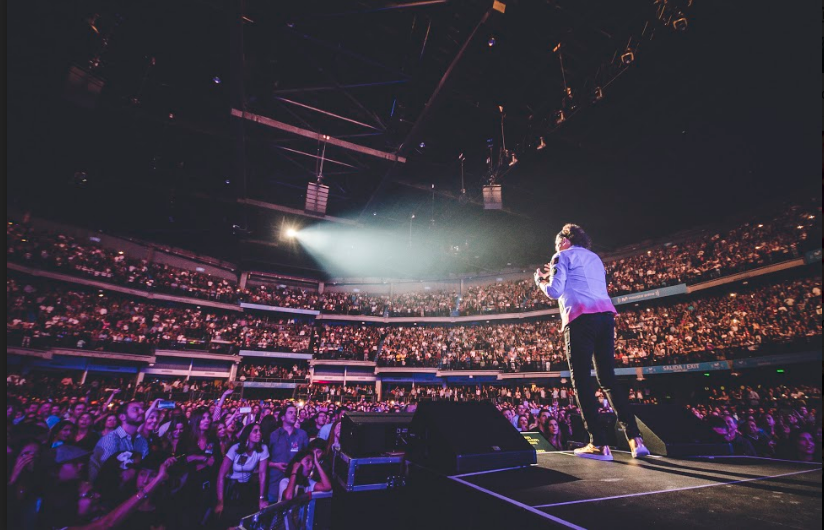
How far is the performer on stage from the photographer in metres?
2.37

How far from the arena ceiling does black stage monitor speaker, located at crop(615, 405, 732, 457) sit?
6.22 m

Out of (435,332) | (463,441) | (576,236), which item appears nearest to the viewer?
(463,441)

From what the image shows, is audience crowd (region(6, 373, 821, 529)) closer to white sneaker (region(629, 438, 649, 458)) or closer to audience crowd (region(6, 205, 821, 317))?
white sneaker (region(629, 438, 649, 458))

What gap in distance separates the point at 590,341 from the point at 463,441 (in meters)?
1.15

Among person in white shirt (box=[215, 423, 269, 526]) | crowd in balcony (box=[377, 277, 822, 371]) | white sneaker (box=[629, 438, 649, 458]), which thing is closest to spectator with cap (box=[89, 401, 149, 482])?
person in white shirt (box=[215, 423, 269, 526])

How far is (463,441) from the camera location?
2062mm

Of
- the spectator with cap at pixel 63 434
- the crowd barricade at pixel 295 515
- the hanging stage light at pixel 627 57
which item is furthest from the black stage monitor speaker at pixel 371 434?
the hanging stage light at pixel 627 57

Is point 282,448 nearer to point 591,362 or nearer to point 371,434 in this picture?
point 371,434

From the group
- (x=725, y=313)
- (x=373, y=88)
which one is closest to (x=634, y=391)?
(x=725, y=313)

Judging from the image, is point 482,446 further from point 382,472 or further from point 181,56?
point 181,56

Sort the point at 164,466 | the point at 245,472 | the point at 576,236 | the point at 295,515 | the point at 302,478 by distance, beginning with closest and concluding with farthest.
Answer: the point at 576,236, the point at 295,515, the point at 164,466, the point at 302,478, the point at 245,472

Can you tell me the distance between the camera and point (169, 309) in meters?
21.1

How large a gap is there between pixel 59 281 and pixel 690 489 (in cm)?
2420

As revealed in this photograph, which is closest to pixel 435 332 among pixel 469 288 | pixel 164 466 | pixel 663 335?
pixel 469 288
